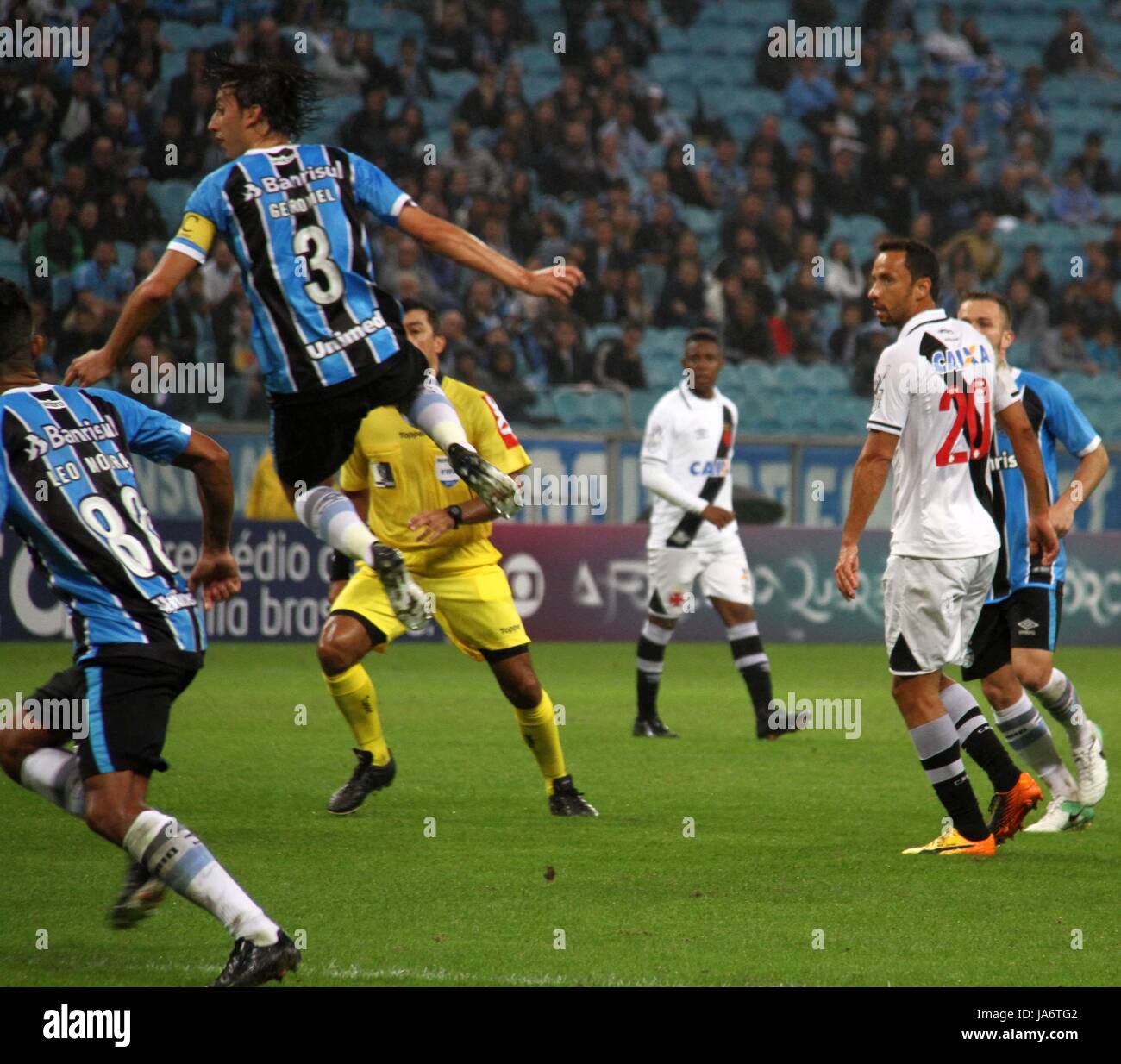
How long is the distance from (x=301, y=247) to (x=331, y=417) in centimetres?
53

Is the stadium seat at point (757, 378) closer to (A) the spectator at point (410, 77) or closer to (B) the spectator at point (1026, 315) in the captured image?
(B) the spectator at point (1026, 315)

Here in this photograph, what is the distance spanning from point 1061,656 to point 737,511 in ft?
10.4

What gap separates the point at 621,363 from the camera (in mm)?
17312

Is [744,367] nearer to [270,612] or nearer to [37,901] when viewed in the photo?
[270,612]

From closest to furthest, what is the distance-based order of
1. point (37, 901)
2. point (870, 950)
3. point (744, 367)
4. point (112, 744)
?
point (112, 744) → point (870, 950) → point (37, 901) → point (744, 367)

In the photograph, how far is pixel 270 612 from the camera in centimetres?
1472

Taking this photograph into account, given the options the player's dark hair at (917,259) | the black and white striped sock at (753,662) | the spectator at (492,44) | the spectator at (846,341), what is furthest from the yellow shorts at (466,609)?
the spectator at (492,44)

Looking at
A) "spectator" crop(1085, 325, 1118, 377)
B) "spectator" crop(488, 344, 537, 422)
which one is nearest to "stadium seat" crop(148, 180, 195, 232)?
"spectator" crop(488, 344, 537, 422)

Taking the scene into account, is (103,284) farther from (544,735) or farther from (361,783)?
(544,735)

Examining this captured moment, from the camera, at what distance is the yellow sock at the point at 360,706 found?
7.18 m

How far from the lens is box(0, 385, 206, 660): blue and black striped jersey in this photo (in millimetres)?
4238

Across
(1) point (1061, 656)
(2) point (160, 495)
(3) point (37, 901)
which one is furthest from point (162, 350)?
(3) point (37, 901)

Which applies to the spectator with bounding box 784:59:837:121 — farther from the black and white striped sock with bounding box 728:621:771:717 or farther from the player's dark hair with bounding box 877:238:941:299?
the player's dark hair with bounding box 877:238:941:299

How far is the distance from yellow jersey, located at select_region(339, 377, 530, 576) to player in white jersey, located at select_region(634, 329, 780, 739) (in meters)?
3.07
